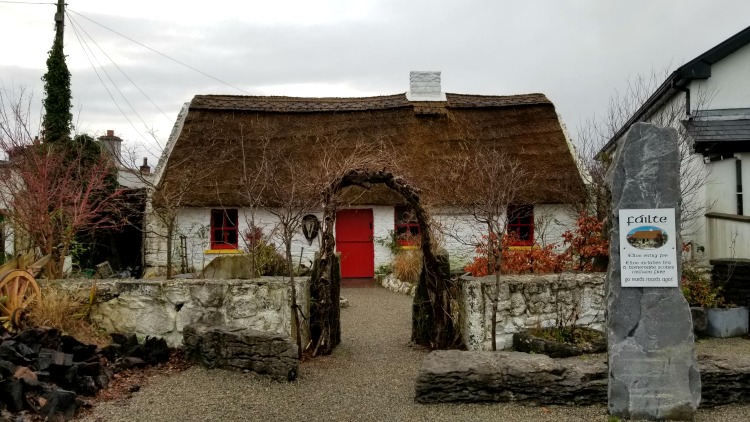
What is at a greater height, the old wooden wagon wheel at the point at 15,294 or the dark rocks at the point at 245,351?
the old wooden wagon wheel at the point at 15,294

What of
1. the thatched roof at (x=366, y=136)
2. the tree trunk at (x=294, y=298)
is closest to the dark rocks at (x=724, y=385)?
the tree trunk at (x=294, y=298)

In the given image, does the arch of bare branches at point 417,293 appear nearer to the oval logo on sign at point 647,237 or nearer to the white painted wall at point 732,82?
the oval logo on sign at point 647,237

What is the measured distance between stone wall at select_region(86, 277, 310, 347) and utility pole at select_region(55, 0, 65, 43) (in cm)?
1115

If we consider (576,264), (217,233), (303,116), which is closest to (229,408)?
(576,264)

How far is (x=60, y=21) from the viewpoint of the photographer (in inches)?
643

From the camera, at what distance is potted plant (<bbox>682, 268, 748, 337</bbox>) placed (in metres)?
9.51

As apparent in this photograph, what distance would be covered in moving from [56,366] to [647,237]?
5691 millimetres

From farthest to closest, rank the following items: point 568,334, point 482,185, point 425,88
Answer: point 425,88 < point 482,185 < point 568,334

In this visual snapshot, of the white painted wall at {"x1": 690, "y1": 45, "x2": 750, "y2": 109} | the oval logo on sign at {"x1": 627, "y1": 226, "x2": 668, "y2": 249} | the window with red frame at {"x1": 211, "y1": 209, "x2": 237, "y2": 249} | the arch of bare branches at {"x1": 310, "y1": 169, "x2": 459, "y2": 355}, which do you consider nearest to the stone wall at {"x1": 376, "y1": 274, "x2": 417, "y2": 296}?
the window with red frame at {"x1": 211, "y1": 209, "x2": 237, "y2": 249}

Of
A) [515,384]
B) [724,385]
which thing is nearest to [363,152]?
[515,384]

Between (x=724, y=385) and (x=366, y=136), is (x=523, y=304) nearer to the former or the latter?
(x=724, y=385)

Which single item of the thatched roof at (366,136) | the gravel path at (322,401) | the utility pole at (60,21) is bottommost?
the gravel path at (322,401)

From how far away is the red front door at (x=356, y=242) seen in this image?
16594mm

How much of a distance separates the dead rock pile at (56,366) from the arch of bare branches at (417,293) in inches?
78.1
